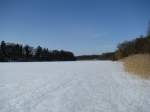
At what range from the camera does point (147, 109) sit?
16.6ft

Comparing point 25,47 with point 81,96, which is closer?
point 81,96

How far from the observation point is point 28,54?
74688 millimetres

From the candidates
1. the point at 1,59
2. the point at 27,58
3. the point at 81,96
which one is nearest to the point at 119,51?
the point at 1,59

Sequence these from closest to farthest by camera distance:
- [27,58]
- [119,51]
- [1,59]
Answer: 1. [119,51]
2. [1,59]
3. [27,58]

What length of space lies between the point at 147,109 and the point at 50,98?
8.10 ft

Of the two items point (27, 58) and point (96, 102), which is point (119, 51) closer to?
point (27, 58)

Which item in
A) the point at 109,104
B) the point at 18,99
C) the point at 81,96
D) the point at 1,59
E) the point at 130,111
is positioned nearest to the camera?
the point at 130,111

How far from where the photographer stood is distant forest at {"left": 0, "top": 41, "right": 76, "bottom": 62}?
6594 centimetres

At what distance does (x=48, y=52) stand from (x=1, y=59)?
1820 cm

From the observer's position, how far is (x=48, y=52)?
252 ft

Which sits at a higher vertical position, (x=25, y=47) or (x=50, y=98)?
(x=25, y=47)

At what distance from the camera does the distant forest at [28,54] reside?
65938mm

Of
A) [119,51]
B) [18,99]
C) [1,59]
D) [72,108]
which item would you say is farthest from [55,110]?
[1,59]

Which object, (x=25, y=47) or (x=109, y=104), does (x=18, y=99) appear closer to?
(x=109, y=104)
